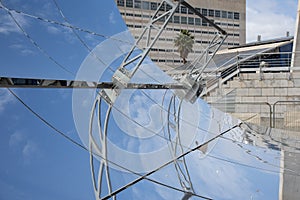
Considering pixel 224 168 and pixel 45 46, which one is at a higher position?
pixel 45 46

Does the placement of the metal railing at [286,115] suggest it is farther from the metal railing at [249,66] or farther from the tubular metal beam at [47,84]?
the tubular metal beam at [47,84]

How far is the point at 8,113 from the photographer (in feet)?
1.45

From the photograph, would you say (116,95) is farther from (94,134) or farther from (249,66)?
(249,66)

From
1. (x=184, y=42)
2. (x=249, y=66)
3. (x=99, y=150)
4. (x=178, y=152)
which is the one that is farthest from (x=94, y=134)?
(x=249, y=66)

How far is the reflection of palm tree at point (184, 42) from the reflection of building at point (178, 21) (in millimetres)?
49

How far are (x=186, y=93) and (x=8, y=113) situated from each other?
1.02m

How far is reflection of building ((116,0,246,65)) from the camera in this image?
1529 mm

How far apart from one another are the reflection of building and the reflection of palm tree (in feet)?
0.16

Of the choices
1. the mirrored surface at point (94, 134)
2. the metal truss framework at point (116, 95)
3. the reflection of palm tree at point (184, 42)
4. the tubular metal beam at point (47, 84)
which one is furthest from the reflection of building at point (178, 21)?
the tubular metal beam at point (47, 84)

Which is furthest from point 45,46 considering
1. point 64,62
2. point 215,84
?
point 215,84

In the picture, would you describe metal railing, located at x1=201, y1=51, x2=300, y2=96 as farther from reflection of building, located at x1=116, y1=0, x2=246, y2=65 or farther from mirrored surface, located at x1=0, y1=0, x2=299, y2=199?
mirrored surface, located at x1=0, y1=0, x2=299, y2=199

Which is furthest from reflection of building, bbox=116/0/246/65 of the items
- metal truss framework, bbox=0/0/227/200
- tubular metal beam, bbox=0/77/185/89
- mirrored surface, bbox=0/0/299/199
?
tubular metal beam, bbox=0/77/185/89

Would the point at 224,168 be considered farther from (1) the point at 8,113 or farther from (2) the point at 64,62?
(1) the point at 8,113

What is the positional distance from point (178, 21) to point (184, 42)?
0.46 metres
